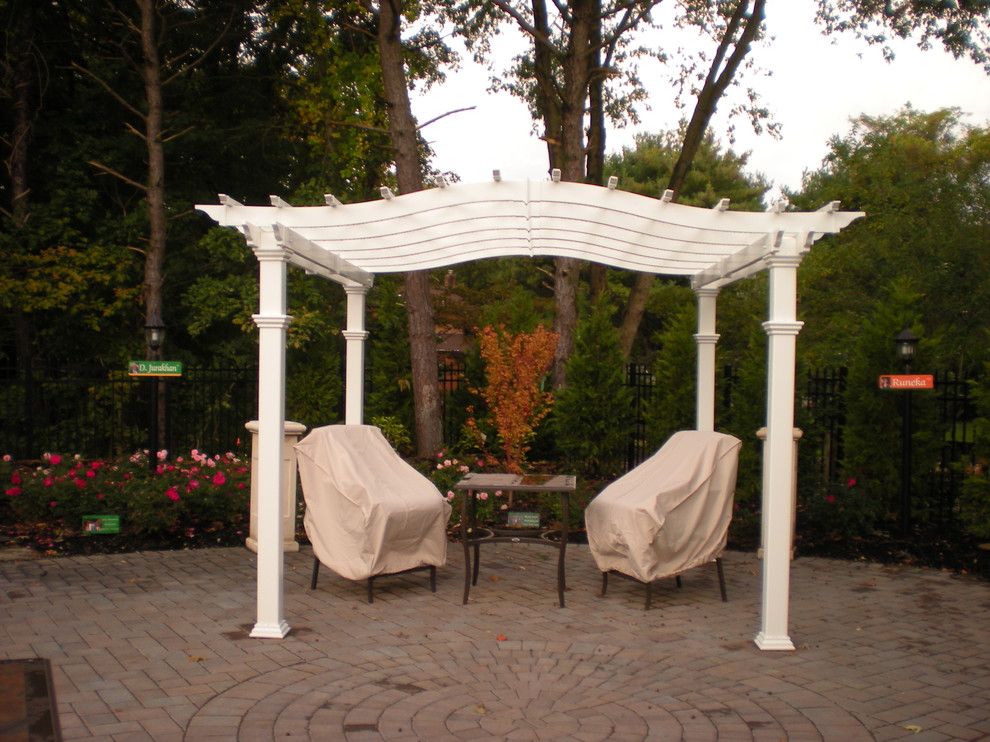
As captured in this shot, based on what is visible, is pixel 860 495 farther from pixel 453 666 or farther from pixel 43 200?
pixel 43 200

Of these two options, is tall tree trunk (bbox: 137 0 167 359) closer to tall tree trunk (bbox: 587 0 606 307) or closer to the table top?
tall tree trunk (bbox: 587 0 606 307)

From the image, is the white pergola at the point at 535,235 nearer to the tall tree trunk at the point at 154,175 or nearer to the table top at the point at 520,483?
the table top at the point at 520,483

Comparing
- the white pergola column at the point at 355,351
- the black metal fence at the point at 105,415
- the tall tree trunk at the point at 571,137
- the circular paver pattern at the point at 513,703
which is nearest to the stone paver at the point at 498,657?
the circular paver pattern at the point at 513,703

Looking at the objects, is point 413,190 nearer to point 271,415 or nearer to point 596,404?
point 596,404

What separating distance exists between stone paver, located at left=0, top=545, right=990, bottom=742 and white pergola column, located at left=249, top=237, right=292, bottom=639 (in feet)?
1.39

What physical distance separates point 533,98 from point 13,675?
14439mm

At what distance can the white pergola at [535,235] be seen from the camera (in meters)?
5.15

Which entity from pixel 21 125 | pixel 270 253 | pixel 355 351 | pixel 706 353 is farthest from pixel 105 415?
pixel 706 353

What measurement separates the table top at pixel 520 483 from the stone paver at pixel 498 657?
83 cm

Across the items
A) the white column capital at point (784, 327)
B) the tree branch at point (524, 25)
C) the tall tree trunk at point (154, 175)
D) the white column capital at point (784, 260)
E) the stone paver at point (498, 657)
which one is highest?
the tree branch at point (524, 25)

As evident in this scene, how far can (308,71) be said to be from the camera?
53.4ft

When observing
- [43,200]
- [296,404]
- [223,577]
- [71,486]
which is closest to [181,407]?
[296,404]

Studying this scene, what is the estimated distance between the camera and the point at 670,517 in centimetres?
599

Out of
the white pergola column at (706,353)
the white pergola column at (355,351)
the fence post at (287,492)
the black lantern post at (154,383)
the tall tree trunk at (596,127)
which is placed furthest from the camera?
the tall tree trunk at (596,127)
